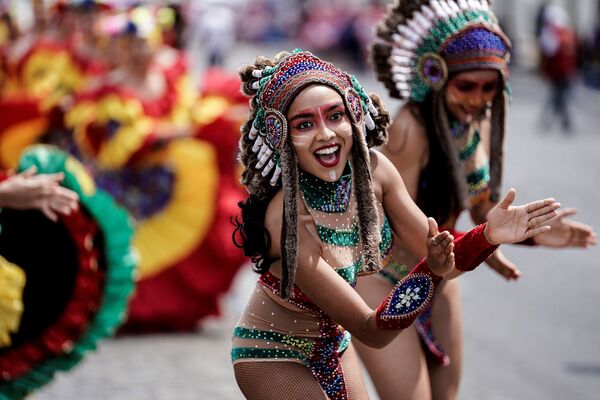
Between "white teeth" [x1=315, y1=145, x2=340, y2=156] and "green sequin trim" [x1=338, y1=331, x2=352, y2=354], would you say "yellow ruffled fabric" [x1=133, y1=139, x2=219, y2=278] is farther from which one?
"white teeth" [x1=315, y1=145, x2=340, y2=156]

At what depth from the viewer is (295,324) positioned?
4.01 m

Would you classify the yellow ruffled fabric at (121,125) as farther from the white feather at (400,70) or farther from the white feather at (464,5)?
the white feather at (464,5)

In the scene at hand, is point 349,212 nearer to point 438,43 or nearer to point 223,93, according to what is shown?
point 438,43

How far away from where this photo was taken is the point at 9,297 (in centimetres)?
486

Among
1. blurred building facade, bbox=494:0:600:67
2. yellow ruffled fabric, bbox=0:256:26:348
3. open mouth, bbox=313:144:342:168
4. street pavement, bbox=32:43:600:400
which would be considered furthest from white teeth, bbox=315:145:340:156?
blurred building facade, bbox=494:0:600:67

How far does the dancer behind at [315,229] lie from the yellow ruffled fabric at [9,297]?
46.5 inches

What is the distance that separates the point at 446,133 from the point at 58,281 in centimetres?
167

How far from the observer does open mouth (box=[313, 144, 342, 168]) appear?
3.84m

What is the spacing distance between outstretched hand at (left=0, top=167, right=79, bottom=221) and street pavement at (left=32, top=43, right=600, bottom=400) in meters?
1.50

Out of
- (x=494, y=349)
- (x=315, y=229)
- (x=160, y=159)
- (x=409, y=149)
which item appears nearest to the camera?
(x=315, y=229)

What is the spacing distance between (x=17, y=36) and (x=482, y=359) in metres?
7.00

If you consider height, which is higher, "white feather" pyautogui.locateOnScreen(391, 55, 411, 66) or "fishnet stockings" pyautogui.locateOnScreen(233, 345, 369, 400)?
"white feather" pyautogui.locateOnScreen(391, 55, 411, 66)

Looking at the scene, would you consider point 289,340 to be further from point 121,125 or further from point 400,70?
point 121,125

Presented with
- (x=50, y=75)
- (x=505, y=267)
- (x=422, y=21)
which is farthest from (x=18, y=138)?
(x=505, y=267)
